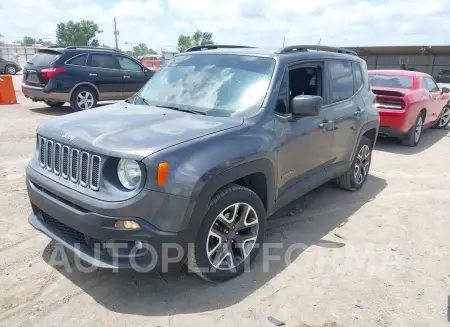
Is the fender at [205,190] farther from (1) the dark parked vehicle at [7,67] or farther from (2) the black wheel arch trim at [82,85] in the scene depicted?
(1) the dark parked vehicle at [7,67]

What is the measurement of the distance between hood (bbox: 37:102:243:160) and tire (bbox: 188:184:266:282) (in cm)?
53

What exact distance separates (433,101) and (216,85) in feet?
24.7

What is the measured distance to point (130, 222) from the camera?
2.56 meters

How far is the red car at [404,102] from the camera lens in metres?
7.98

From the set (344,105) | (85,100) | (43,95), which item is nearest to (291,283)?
(344,105)

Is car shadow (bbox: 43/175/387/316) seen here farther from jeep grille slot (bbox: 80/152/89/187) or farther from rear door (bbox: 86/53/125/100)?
rear door (bbox: 86/53/125/100)

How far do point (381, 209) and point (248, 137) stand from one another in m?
2.67

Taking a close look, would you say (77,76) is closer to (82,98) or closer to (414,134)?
(82,98)

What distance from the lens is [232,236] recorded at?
10.3 ft

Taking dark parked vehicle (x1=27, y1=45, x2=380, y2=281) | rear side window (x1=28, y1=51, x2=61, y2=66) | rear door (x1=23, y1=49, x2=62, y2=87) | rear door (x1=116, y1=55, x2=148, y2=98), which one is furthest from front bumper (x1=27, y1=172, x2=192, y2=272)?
rear door (x1=116, y1=55, x2=148, y2=98)

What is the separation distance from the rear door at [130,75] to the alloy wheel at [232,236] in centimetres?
900

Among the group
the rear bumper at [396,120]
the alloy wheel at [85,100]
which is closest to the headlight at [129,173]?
the rear bumper at [396,120]

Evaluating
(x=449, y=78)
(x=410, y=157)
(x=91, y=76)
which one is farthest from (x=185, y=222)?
(x=449, y=78)

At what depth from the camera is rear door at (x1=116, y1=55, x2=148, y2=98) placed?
36.9ft
